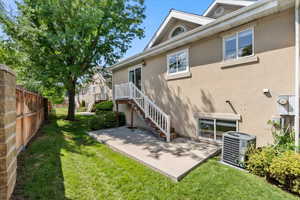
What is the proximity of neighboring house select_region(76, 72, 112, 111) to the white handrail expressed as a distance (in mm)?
10059

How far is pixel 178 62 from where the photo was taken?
7293 millimetres

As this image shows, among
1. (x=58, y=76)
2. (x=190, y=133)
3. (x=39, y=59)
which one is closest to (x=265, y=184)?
(x=190, y=133)

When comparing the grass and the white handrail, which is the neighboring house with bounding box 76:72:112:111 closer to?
the white handrail

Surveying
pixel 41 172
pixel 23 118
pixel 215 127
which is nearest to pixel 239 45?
pixel 215 127

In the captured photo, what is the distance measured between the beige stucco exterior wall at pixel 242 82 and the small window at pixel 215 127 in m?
0.26


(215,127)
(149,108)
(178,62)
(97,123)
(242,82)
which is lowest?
(97,123)

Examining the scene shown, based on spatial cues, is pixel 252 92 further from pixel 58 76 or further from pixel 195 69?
pixel 58 76

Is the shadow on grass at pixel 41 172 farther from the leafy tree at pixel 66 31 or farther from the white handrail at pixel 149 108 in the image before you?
the leafy tree at pixel 66 31

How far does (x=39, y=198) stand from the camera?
2.89 metres

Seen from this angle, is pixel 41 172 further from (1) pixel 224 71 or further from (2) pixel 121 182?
(1) pixel 224 71

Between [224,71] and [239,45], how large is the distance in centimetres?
99

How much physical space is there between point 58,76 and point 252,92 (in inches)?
410

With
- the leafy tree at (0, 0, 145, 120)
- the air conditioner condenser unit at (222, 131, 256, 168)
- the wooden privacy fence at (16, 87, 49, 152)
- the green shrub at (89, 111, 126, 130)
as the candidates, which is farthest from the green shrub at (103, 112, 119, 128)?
the air conditioner condenser unit at (222, 131, 256, 168)

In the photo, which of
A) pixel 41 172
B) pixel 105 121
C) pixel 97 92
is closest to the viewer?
Result: pixel 41 172
